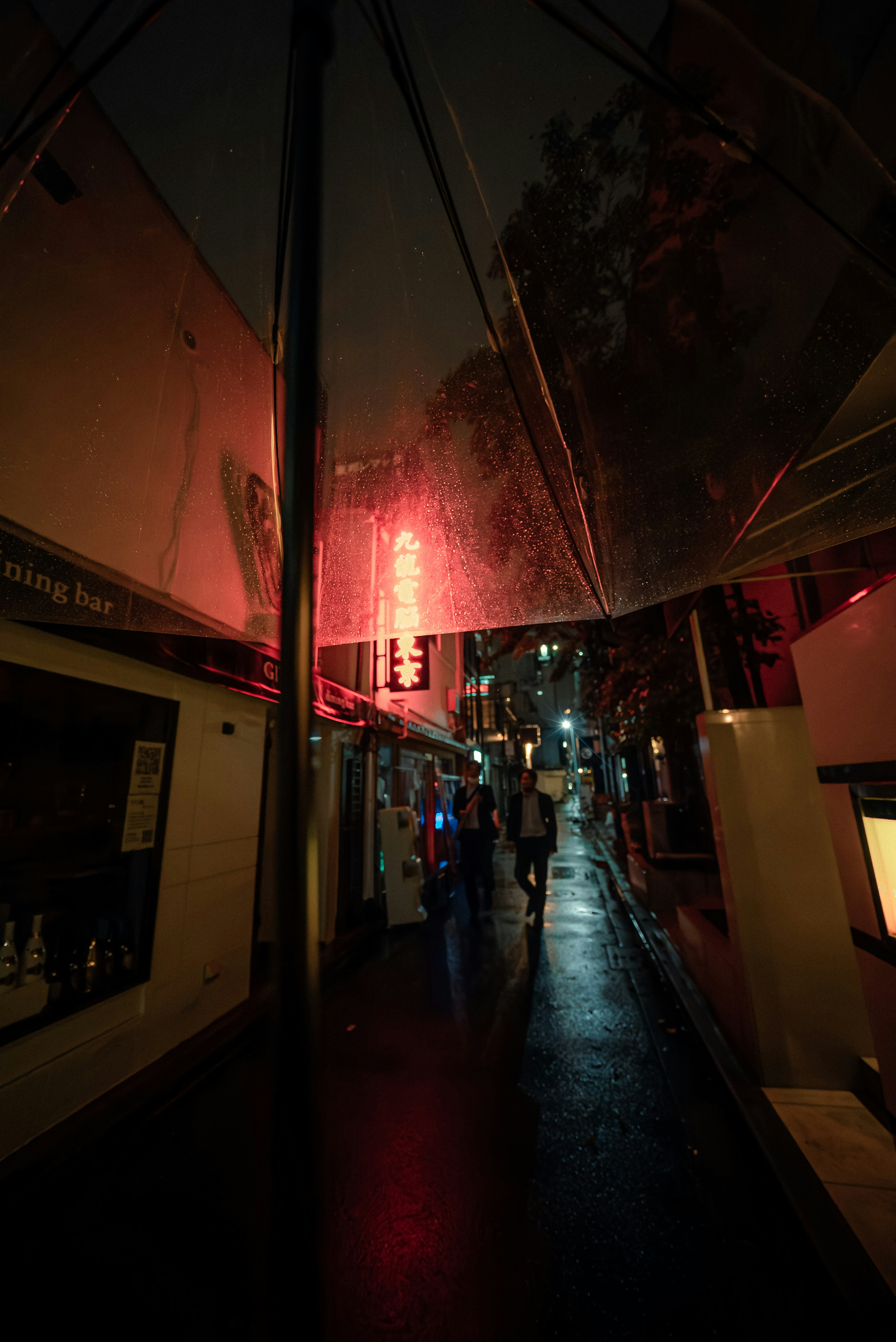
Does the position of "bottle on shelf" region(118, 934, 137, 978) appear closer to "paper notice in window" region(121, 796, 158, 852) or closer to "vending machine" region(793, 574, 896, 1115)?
"paper notice in window" region(121, 796, 158, 852)

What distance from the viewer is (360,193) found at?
6.23 ft

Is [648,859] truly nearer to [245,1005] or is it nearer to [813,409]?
[245,1005]

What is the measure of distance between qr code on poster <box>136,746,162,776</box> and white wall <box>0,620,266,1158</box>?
16 centimetres

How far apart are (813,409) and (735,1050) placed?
4.59 m

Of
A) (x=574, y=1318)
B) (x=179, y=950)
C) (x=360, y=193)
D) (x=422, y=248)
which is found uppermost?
(x=360, y=193)

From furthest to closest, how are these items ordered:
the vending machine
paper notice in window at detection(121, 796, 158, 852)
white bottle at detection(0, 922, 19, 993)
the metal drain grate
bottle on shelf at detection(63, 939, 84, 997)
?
the metal drain grate
paper notice in window at detection(121, 796, 158, 852)
bottle on shelf at detection(63, 939, 84, 997)
white bottle at detection(0, 922, 19, 993)
the vending machine

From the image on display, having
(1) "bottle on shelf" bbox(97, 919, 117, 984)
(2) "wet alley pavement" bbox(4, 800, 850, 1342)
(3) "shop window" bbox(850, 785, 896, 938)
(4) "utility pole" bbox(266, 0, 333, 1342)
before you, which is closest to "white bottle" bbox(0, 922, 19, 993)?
(1) "bottle on shelf" bbox(97, 919, 117, 984)

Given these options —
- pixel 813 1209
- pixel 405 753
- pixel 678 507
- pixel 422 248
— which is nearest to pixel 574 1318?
pixel 813 1209

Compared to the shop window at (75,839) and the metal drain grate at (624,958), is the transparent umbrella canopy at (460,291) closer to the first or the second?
the shop window at (75,839)

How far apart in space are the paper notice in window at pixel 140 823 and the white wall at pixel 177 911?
0.15m

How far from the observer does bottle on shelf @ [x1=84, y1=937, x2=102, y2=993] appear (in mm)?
3799

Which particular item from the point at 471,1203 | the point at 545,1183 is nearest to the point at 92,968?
the point at 471,1203

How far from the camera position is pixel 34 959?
3480 mm

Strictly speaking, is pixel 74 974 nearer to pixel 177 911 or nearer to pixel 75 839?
pixel 177 911
